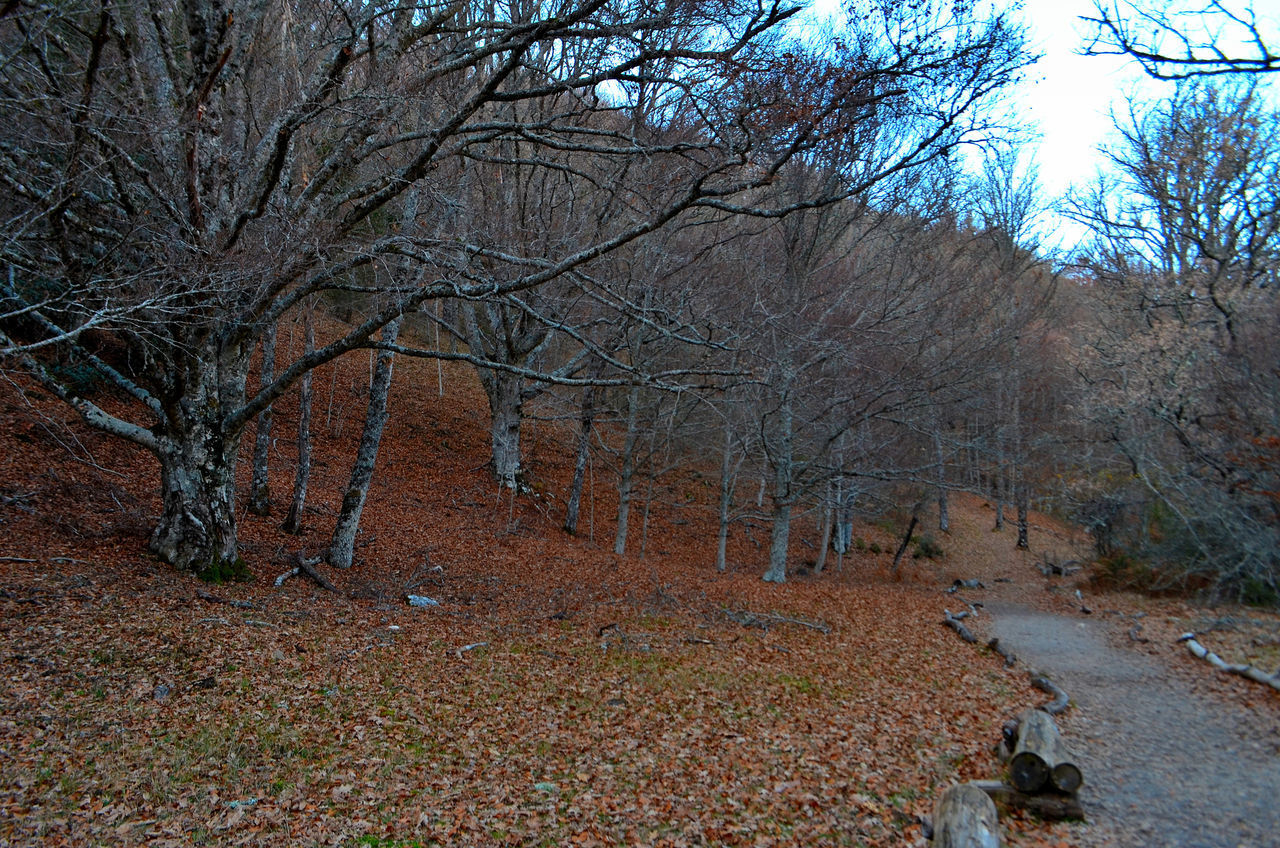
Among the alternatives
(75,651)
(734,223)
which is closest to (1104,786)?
(75,651)

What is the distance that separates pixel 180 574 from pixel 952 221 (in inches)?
675

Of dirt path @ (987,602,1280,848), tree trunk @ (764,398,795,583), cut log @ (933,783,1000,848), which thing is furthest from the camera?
tree trunk @ (764,398,795,583)

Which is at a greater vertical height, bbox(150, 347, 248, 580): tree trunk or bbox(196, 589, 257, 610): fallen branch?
bbox(150, 347, 248, 580): tree trunk

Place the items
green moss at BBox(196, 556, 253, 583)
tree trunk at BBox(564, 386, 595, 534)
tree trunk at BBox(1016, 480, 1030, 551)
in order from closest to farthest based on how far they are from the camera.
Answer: green moss at BBox(196, 556, 253, 583) → tree trunk at BBox(564, 386, 595, 534) → tree trunk at BBox(1016, 480, 1030, 551)

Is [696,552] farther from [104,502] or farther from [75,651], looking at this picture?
[75,651]

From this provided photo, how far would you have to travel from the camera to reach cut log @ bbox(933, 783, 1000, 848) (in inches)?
188

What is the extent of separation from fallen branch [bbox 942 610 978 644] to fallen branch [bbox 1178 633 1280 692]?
2772 mm

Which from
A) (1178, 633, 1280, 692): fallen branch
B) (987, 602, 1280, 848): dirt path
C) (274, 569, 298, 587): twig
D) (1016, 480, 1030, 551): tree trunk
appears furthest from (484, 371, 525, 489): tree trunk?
(1016, 480, 1030, 551): tree trunk

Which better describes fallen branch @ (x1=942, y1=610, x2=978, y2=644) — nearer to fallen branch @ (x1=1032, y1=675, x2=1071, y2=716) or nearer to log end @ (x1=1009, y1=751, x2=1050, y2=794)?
fallen branch @ (x1=1032, y1=675, x2=1071, y2=716)

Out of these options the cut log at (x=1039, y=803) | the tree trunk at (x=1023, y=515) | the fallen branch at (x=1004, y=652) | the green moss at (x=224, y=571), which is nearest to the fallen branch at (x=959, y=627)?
the fallen branch at (x=1004, y=652)

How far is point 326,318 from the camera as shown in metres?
25.1

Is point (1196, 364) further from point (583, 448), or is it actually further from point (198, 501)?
point (198, 501)

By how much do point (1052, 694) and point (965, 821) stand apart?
15.5 feet

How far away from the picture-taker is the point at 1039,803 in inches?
223
